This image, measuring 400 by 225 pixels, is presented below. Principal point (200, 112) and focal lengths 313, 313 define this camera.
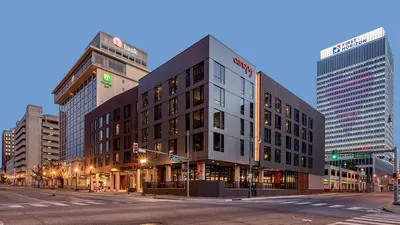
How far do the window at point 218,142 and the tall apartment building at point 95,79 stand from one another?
52.6 meters

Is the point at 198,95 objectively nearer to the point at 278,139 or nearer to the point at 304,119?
the point at 278,139

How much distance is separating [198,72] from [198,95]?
3.43 metres

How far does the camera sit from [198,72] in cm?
4625

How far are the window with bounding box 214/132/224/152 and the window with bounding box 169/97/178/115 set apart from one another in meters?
9.05

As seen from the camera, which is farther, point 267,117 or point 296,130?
point 296,130

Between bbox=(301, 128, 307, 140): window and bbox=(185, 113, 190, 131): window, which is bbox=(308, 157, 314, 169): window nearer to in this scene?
bbox=(301, 128, 307, 140): window

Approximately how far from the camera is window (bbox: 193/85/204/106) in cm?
4504

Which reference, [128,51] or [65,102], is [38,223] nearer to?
[128,51]

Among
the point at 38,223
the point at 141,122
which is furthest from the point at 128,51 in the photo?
the point at 38,223

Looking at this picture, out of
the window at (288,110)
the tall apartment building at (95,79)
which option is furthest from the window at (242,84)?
the tall apartment building at (95,79)

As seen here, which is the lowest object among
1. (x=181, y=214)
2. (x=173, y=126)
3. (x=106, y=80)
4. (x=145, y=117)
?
(x=181, y=214)

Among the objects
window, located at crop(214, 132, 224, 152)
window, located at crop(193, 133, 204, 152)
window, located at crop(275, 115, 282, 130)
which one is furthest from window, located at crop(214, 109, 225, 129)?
window, located at crop(275, 115, 282, 130)

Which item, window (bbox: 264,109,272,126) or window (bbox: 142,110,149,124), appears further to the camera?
window (bbox: 142,110,149,124)

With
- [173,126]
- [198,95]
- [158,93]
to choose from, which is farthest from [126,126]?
[198,95]
